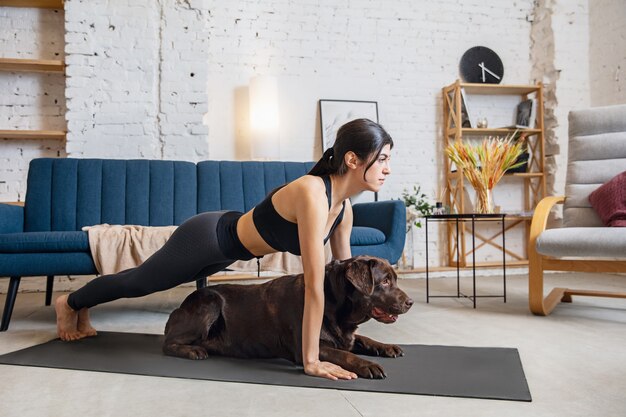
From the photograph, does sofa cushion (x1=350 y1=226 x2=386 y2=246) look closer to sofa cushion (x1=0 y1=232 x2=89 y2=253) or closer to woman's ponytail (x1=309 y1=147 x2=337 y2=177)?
woman's ponytail (x1=309 y1=147 x2=337 y2=177)

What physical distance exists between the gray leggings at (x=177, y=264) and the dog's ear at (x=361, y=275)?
0.51 metres

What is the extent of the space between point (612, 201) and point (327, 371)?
7.13 feet

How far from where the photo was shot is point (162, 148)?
4527 mm

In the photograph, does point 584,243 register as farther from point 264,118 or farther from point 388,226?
point 264,118

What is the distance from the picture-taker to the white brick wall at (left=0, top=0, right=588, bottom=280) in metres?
4.42

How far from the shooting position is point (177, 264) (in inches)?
82.1

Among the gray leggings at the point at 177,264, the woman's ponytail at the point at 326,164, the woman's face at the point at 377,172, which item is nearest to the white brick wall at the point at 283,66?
the gray leggings at the point at 177,264

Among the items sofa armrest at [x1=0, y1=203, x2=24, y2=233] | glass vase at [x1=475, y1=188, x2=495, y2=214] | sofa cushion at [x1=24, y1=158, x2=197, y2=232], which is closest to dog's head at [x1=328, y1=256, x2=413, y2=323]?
glass vase at [x1=475, y1=188, x2=495, y2=214]

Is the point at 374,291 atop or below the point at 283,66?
below

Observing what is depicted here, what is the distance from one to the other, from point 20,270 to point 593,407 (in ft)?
8.40

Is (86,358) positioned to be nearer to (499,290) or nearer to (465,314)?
(465,314)

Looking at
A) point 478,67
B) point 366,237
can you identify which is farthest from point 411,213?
point 366,237

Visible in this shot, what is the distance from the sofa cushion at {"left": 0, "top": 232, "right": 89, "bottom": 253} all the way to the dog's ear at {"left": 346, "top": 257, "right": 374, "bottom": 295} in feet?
5.31

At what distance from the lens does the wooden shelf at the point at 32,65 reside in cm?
435
